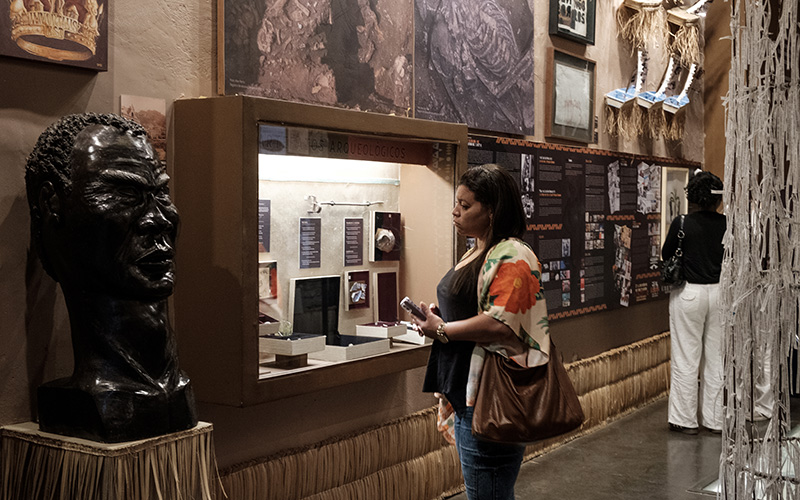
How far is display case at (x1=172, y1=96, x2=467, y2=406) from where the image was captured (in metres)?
3.04

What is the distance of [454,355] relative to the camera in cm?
299

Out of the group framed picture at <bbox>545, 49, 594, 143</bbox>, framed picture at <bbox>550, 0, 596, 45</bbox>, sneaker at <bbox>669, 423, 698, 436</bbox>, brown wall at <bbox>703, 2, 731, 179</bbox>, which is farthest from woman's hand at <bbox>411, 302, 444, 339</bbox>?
brown wall at <bbox>703, 2, 731, 179</bbox>

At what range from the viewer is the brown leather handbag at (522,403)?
2793 mm

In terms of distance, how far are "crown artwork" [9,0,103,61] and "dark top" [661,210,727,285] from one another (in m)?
4.22

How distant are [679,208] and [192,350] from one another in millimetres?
5384

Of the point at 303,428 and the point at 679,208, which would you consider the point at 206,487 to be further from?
the point at 679,208

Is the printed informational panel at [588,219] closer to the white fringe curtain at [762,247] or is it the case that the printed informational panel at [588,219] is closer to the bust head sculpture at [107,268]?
the white fringe curtain at [762,247]

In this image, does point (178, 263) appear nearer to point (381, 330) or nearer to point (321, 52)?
point (381, 330)

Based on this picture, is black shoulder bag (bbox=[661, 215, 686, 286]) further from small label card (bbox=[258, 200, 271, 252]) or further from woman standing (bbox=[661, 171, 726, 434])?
small label card (bbox=[258, 200, 271, 252])

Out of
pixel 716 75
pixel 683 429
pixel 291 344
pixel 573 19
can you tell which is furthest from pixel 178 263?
pixel 716 75

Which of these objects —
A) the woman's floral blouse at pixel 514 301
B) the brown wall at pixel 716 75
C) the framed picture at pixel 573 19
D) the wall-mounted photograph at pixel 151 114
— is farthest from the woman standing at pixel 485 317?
the brown wall at pixel 716 75

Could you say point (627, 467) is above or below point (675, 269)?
below

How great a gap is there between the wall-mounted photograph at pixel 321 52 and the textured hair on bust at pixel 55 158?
82 cm

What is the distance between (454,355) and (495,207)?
51 cm
